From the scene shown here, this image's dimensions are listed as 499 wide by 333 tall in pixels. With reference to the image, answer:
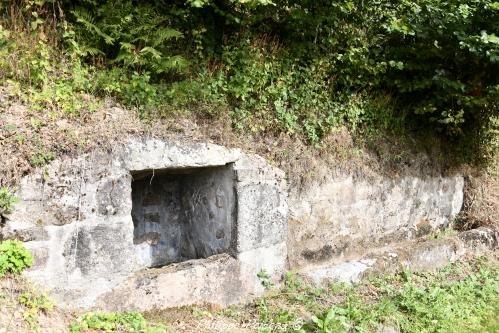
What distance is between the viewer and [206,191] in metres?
5.40

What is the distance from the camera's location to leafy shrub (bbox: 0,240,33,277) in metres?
3.73

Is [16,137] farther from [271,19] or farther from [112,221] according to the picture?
[271,19]

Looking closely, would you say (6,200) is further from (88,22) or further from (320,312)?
(320,312)

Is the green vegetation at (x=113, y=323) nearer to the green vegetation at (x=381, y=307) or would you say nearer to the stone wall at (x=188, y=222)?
the stone wall at (x=188, y=222)

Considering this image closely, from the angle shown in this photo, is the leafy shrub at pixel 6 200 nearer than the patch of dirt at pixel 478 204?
Yes

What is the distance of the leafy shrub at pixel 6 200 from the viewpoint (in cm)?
376

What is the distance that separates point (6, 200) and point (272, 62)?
3.44 metres

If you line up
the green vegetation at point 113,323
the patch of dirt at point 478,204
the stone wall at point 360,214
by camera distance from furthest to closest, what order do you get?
1. the patch of dirt at point 478,204
2. the stone wall at point 360,214
3. the green vegetation at point 113,323

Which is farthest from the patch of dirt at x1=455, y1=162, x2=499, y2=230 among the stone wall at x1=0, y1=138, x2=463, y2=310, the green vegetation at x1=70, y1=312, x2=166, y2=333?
the green vegetation at x1=70, y1=312, x2=166, y2=333

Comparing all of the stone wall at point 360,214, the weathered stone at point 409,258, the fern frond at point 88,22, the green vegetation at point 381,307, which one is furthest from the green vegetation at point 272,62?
the green vegetation at point 381,307

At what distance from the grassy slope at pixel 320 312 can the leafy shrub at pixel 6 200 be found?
57 centimetres

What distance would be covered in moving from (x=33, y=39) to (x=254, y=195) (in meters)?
2.77

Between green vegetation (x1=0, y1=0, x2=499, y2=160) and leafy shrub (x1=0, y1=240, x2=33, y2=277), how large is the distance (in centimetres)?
121

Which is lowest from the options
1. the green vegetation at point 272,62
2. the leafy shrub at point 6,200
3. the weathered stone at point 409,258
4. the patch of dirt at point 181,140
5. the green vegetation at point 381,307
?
the green vegetation at point 381,307
